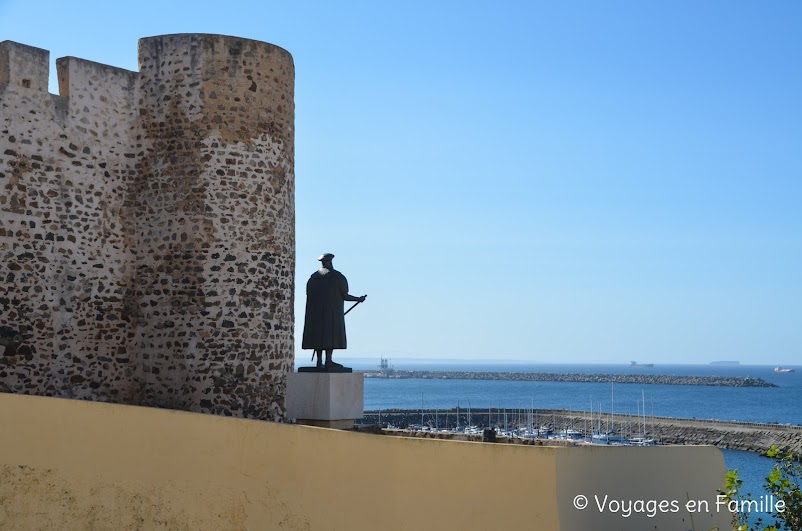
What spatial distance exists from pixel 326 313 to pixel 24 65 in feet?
14.5

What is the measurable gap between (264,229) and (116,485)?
4.05 m

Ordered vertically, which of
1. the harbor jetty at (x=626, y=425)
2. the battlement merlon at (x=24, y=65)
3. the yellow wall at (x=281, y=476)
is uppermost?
the battlement merlon at (x=24, y=65)

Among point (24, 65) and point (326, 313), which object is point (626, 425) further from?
point (24, 65)

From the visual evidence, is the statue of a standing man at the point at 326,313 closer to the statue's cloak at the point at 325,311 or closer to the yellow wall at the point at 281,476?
the statue's cloak at the point at 325,311

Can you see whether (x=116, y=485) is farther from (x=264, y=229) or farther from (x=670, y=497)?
(x=670, y=497)

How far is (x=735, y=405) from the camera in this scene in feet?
390

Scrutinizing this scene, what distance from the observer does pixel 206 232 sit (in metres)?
11.7

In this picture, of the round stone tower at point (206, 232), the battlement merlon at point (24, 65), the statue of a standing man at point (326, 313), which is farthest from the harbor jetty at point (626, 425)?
the battlement merlon at point (24, 65)

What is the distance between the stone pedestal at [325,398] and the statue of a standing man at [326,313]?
243mm

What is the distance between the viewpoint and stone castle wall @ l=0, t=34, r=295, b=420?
A: 11.1m

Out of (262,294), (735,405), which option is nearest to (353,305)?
(262,294)

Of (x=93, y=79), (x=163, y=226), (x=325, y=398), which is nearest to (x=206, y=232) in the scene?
(x=163, y=226)

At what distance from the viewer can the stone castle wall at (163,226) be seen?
11086 millimetres

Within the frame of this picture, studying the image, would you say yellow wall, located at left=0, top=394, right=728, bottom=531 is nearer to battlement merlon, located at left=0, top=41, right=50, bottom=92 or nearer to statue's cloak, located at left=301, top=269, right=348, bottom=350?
statue's cloak, located at left=301, top=269, right=348, bottom=350
